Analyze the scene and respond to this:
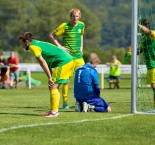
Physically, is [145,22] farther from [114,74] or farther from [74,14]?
[114,74]

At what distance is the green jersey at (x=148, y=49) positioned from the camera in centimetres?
1641

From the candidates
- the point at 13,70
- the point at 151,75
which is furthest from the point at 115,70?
the point at 151,75

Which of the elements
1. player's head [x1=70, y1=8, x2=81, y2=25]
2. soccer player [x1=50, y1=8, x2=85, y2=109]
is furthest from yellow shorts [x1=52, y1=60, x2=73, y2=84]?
soccer player [x1=50, y1=8, x2=85, y2=109]

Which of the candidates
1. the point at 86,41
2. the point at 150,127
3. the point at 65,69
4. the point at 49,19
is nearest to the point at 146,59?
the point at 65,69

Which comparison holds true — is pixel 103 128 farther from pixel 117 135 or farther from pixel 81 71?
pixel 81 71

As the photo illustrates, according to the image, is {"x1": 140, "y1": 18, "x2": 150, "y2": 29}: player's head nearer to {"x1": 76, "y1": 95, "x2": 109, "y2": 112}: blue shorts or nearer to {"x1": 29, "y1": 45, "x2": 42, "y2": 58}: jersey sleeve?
{"x1": 76, "y1": 95, "x2": 109, "y2": 112}: blue shorts

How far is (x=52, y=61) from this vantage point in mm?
14219

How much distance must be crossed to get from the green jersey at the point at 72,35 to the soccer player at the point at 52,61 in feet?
9.06

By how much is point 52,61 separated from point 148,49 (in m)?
3.20

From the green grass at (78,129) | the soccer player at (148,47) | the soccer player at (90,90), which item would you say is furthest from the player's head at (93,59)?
the green grass at (78,129)

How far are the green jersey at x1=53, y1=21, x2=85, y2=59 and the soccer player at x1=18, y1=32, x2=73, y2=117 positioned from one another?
2.76 metres

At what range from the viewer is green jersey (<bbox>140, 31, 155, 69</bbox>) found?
16.4 m

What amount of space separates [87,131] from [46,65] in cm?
255

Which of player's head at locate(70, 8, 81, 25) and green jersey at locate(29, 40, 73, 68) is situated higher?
player's head at locate(70, 8, 81, 25)
